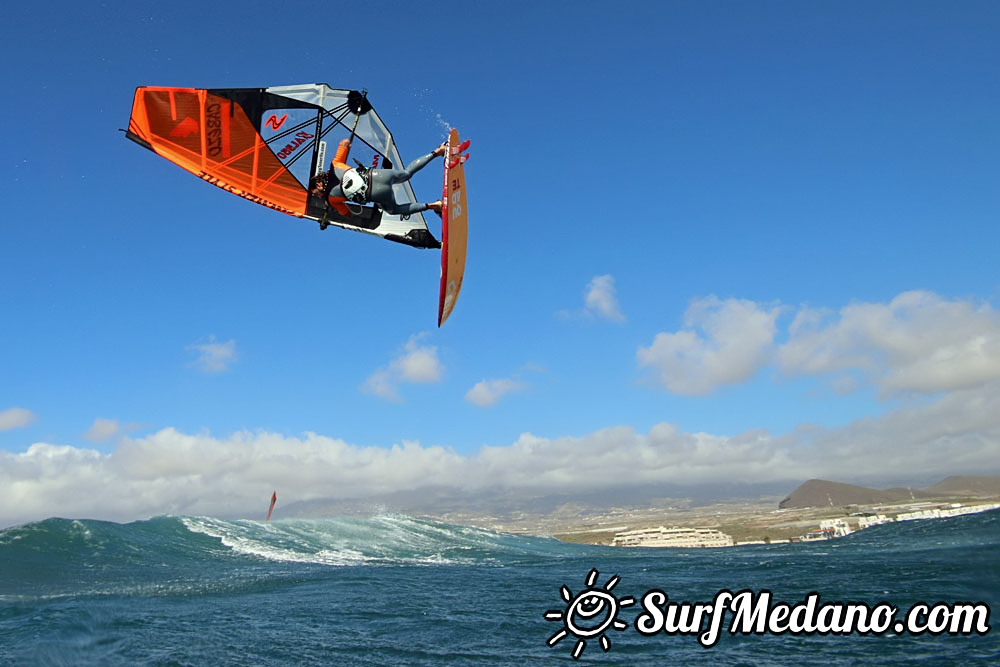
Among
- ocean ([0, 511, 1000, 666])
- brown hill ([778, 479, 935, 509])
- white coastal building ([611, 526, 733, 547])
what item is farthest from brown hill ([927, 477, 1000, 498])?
ocean ([0, 511, 1000, 666])

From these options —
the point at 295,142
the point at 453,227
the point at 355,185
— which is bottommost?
the point at 453,227

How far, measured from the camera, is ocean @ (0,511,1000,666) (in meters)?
8.00

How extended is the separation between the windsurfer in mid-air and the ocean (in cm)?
638

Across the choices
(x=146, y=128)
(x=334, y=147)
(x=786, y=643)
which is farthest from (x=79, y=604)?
(x=786, y=643)

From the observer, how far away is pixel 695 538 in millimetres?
57156

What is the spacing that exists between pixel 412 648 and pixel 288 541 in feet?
86.3

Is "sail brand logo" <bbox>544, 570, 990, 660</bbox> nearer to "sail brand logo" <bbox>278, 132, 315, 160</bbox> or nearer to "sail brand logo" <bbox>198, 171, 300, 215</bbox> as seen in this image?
"sail brand logo" <bbox>198, 171, 300, 215</bbox>

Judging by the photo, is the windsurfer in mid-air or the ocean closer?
the ocean

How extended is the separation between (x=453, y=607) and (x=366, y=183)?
7.80 m

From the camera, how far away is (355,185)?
9570 millimetres

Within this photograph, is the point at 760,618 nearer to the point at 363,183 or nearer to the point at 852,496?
the point at 363,183

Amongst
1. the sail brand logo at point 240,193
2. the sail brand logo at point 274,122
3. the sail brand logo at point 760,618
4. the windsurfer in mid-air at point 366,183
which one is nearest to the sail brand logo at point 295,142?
the sail brand logo at point 274,122

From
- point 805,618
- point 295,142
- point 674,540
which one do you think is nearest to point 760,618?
point 805,618

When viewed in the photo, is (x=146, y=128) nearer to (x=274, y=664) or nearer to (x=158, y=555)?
(x=274, y=664)
